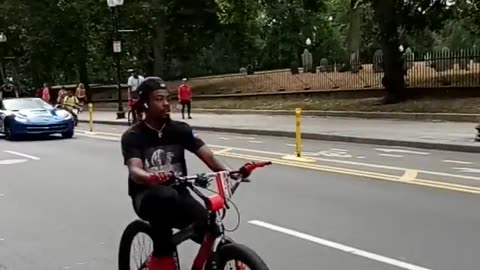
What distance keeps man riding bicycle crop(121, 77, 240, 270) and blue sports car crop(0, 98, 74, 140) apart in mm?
18914

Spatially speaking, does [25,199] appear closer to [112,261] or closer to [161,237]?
[112,261]

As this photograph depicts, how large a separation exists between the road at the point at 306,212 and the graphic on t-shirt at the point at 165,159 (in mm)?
1982

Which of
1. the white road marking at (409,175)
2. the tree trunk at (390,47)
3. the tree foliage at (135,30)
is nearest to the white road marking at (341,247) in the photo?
the white road marking at (409,175)

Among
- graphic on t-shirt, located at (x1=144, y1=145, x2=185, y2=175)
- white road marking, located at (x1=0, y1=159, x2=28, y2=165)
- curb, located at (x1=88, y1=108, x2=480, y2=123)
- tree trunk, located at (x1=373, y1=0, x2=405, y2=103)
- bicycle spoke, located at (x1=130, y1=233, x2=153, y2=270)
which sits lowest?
white road marking, located at (x1=0, y1=159, x2=28, y2=165)

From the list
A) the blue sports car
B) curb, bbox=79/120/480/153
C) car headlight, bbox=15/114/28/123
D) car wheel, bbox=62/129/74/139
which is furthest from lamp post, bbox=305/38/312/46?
car headlight, bbox=15/114/28/123

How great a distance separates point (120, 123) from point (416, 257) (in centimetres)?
2535

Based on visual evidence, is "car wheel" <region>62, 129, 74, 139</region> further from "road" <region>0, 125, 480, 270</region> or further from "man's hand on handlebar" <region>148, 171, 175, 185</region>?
"man's hand on handlebar" <region>148, 171, 175, 185</region>

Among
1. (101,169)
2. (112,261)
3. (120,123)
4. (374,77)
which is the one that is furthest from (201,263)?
(374,77)

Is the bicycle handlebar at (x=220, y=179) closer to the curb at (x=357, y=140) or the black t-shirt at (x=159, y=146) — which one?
the black t-shirt at (x=159, y=146)

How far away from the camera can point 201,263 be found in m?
4.84

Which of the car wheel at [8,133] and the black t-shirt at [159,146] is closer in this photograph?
the black t-shirt at [159,146]

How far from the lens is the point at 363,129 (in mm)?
22172

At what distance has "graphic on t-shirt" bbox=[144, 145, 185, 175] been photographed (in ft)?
16.6

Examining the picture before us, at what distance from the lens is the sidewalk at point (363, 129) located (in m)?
18.0
